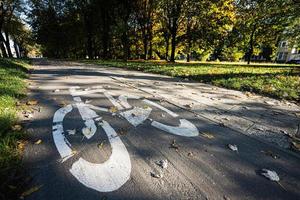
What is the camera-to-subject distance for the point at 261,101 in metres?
6.01

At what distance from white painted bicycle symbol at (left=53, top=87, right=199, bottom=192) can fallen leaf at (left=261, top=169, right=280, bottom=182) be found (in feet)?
3.73

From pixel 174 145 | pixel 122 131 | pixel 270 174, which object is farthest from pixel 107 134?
pixel 270 174

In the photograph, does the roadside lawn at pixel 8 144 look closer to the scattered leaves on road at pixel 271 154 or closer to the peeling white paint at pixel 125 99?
the peeling white paint at pixel 125 99

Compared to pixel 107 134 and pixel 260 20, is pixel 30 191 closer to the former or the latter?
pixel 107 134

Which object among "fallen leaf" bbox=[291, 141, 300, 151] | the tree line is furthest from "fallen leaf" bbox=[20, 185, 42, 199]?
the tree line

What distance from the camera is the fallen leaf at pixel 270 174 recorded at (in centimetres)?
255

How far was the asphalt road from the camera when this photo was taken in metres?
2.29

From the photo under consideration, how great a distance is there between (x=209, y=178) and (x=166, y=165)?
52cm

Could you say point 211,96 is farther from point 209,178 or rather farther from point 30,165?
point 30,165

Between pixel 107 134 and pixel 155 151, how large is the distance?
83cm

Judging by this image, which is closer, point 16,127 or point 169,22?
point 16,127

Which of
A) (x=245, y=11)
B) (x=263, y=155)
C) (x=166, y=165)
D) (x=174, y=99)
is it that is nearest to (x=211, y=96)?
(x=174, y=99)

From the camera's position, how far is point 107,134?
335 cm

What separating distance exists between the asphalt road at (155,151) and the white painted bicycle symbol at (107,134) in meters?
0.01
